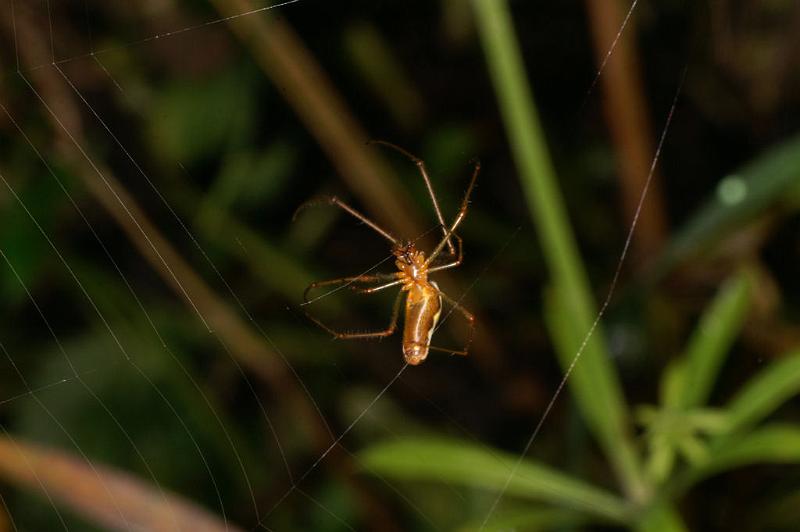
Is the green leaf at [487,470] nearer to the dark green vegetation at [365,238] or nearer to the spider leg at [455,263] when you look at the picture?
the dark green vegetation at [365,238]

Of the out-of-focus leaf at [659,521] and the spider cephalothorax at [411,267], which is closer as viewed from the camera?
the out-of-focus leaf at [659,521]

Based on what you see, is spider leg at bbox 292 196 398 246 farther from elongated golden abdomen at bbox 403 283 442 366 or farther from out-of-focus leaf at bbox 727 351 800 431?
out-of-focus leaf at bbox 727 351 800 431

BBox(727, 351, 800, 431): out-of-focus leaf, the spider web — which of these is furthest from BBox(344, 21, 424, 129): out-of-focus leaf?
BBox(727, 351, 800, 431): out-of-focus leaf

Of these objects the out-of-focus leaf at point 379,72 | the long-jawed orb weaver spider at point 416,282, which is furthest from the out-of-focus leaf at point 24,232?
the out-of-focus leaf at point 379,72

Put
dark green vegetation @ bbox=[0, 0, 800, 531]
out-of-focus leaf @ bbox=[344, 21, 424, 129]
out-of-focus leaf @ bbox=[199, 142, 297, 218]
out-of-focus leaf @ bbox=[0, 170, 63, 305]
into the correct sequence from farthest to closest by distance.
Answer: out-of-focus leaf @ bbox=[344, 21, 424, 129] < out-of-focus leaf @ bbox=[199, 142, 297, 218] < dark green vegetation @ bbox=[0, 0, 800, 531] < out-of-focus leaf @ bbox=[0, 170, 63, 305]

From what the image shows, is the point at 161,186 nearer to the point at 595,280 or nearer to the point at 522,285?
the point at 522,285

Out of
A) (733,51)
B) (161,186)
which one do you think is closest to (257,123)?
(161,186)
